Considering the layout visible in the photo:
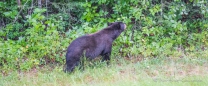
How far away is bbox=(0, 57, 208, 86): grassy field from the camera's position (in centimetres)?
684

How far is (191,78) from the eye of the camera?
6879mm

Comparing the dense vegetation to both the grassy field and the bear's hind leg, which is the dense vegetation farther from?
the bear's hind leg

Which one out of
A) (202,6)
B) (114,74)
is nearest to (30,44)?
(114,74)

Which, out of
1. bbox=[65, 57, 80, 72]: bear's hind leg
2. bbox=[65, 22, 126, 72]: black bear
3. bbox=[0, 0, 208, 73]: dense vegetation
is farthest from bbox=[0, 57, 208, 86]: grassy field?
bbox=[0, 0, 208, 73]: dense vegetation

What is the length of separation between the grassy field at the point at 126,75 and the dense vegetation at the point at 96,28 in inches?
23.5

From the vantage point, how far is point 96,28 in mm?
9930

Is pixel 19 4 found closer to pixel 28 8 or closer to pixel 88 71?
pixel 28 8

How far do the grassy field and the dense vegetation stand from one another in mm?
597

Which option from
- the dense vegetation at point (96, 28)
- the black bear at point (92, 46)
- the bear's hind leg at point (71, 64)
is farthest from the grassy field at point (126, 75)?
the dense vegetation at point (96, 28)

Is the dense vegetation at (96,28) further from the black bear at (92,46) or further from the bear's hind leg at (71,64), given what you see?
the bear's hind leg at (71,64)

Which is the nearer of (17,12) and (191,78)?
(191,78)

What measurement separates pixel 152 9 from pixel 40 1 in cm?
354

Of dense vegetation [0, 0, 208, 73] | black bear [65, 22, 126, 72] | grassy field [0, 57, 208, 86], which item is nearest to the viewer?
grassy field [0, 57, 208, 86]

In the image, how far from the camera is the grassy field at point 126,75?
6840 mm
